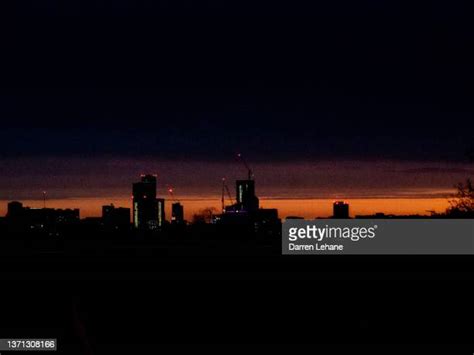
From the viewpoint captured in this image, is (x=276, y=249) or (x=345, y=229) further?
(x=276, y=249)

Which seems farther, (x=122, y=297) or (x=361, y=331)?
(x=122, y=297)

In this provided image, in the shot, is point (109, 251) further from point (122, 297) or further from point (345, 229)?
point (345, 229)

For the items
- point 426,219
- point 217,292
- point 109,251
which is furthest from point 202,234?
point 426,219

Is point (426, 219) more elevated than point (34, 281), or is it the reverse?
point (426, 219)

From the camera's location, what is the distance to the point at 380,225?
24672 mm

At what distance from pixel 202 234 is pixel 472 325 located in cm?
1690

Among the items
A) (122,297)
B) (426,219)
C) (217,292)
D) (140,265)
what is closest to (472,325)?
(426,219)

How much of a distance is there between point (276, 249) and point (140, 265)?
5.85 metres

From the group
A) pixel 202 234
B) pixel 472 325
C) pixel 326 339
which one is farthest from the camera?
pixel 202 234

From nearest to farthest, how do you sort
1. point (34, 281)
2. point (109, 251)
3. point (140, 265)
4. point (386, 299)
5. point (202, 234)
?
point (386, 299) → point (34, 281) → point (140, 265) → point (109, 251) → point (202, 234)

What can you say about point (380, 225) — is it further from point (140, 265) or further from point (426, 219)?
point (140, 265)

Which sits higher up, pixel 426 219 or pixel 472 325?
pixel 426 219

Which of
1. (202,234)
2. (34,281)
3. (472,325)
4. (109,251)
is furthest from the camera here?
(202,234)

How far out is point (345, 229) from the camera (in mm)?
24938
